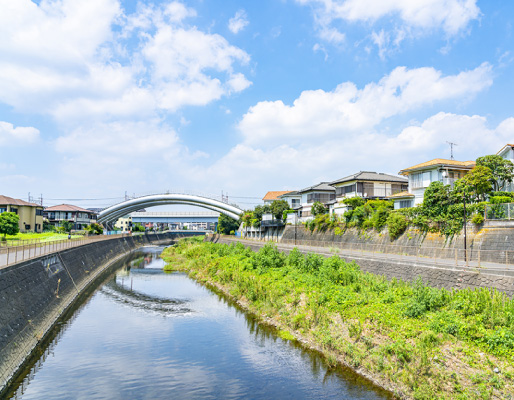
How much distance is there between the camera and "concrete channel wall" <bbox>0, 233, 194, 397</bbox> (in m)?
15.1

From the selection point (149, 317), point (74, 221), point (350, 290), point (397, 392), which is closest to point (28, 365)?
point (149, 317)

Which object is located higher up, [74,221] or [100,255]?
[74,221]

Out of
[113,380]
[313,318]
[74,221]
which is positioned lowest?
[113,380]

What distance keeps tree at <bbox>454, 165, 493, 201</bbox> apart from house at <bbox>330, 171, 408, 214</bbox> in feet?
67.8

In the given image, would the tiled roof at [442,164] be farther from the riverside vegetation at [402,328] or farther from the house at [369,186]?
the riverside vegetation at [402,328]

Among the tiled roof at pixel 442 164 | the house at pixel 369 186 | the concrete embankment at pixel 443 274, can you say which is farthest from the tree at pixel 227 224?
the concrete embankment at pixel 443 274

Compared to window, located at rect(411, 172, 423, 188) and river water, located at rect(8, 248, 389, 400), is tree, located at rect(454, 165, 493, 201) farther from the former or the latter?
river water, located at rect(8, 248, 389, 400)

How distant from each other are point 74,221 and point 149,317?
283 feet

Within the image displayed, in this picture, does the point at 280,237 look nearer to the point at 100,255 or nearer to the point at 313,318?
the point at 100,255

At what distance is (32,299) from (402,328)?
62.8ft

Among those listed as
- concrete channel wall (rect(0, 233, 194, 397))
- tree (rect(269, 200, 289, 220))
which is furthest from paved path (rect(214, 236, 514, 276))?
tree (rect(269, 200, 289, 220))

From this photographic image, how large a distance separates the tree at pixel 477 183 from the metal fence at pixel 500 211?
480cm

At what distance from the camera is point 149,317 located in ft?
82.9

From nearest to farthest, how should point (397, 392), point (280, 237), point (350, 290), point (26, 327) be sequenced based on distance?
point (397, 392) < point (26, 327) < point (350, 290) < point (280, 237)
